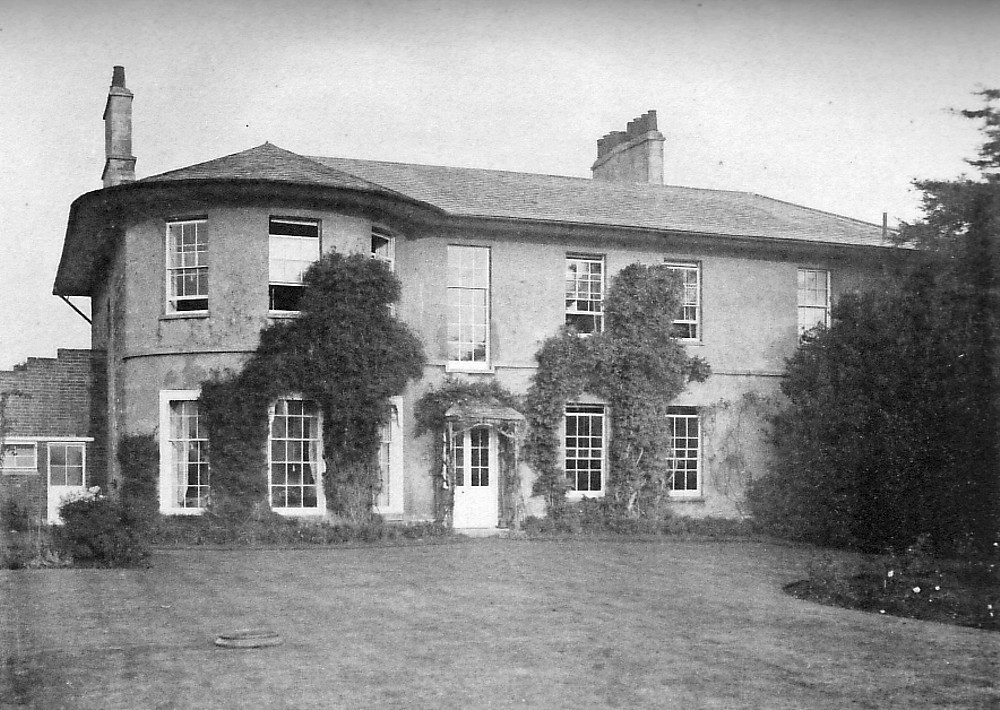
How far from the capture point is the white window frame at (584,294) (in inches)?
899

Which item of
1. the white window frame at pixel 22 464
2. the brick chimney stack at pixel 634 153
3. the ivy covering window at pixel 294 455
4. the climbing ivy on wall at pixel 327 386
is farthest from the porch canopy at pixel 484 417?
the white window frame at pixel 22 464

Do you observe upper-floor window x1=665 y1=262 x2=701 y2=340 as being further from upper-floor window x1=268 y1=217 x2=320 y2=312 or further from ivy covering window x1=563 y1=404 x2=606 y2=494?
upper-floor window x1=268 y1=217 x2=320 y2=312

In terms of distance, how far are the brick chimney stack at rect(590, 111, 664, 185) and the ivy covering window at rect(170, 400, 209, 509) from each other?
512 inches

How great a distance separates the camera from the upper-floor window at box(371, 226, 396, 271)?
2094 centimetres

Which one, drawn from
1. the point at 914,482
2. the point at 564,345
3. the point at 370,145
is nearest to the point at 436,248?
the point at 564,345

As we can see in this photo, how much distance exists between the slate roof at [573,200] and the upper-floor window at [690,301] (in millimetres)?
915

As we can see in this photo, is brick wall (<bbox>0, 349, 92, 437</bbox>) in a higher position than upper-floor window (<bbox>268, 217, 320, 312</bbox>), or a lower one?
lower

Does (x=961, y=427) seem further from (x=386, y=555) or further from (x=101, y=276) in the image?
(x=101, y=276)

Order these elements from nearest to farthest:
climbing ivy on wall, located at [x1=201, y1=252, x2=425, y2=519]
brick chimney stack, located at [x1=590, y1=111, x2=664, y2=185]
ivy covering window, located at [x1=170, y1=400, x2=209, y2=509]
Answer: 1. climbing ivy on wall, located at [x1=201, y1=252, x2=425, y2=519]
2. ivy covering window, located at [x1=170, y1=400, x2=209, y2=509]
3. brick chimney stack, located at [x1=590, y1=111, x2=664, y2=185]

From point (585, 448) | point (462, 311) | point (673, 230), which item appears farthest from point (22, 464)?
point (673, 230)

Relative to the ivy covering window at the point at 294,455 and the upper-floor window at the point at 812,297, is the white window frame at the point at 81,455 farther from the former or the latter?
the upper-floor window at the point at 812,297

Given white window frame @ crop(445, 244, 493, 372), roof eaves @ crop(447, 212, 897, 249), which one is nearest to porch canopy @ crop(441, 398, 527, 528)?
white window frame @ crop(445, 244, 493, 372)

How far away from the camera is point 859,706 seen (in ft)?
25.1

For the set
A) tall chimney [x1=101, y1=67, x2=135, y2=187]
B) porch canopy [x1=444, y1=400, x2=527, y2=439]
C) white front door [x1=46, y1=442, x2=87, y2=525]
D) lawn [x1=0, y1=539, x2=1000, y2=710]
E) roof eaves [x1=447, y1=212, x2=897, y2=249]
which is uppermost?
tall chimney [x1=101, y1=67, x2=135, y2=187]
